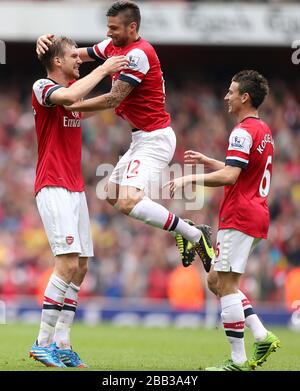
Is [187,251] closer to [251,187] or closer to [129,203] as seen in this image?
[129,203]

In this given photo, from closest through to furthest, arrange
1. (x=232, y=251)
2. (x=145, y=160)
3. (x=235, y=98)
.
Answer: (x=232, y=251) < (x=235, y=98) < (x=145, y=160)

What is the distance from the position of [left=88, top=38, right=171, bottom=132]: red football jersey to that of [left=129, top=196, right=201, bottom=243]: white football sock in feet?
2.60

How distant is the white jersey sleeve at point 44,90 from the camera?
8891 mm

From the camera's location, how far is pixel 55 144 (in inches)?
360

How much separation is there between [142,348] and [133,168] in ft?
11.6

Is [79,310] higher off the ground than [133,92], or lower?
lower

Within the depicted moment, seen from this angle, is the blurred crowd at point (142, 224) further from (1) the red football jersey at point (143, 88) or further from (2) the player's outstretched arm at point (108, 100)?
(2) the player's outstretched arm at point (108, 100)

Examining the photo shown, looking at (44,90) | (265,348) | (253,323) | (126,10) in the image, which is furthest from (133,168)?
(265,348)

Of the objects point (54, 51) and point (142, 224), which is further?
point (142, 224)

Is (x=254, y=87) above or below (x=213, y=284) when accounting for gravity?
above

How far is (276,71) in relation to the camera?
81.4 feet
